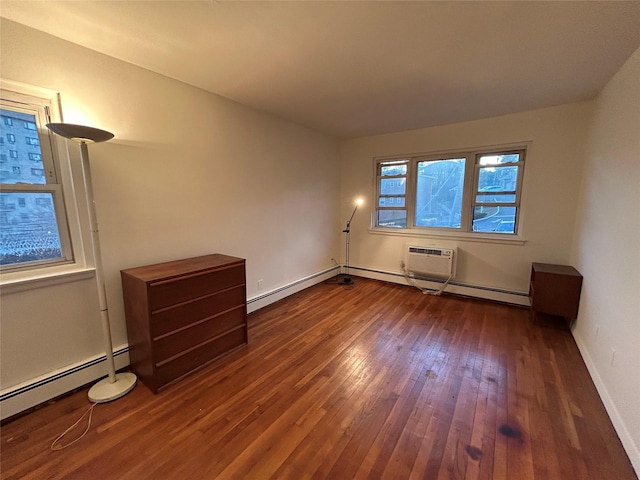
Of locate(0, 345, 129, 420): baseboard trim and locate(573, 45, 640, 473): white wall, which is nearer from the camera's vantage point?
locate(573, 45, 640, 473): white wall

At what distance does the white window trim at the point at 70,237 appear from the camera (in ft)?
5.43

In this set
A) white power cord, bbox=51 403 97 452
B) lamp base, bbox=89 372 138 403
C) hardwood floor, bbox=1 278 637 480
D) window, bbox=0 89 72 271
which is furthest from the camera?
lamp base, bbox=89 372 138 403

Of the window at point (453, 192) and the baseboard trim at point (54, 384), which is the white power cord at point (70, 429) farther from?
the window at point (453, 192)

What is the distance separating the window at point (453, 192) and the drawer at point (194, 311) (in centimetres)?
294

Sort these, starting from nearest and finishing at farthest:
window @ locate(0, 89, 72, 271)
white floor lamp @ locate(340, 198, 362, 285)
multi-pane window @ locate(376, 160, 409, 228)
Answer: window @ locate(0, 89, 72, 271), multi-pane window @ locate(376, 160, 409, 228), white floor lamp @ locate(340, 198, 362, 285)

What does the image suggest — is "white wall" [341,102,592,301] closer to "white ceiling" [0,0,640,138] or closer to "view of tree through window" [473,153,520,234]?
"view of tree through window" [473,153,520,234]

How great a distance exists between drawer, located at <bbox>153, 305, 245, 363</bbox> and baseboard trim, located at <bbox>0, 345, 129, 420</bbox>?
0.52 meters

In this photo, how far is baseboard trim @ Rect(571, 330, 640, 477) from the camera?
1396 millimetres

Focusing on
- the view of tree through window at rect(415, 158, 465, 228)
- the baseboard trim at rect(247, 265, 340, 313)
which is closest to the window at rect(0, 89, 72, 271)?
the baseboard trim at rect(247, 265, 340, 313)

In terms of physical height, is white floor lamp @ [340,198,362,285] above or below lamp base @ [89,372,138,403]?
above

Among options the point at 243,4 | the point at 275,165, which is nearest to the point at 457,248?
the point at 275,165

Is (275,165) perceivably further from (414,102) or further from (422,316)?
(422,316)

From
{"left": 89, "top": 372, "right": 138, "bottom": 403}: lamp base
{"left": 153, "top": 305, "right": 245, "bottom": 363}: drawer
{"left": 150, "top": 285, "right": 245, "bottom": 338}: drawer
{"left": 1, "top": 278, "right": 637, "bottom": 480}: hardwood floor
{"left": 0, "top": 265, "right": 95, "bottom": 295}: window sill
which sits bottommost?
{"left": 1, "top": 278, "right": 637, "bottom": 480}: hardwood floor

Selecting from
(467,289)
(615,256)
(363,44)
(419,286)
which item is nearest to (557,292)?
(615,256)
